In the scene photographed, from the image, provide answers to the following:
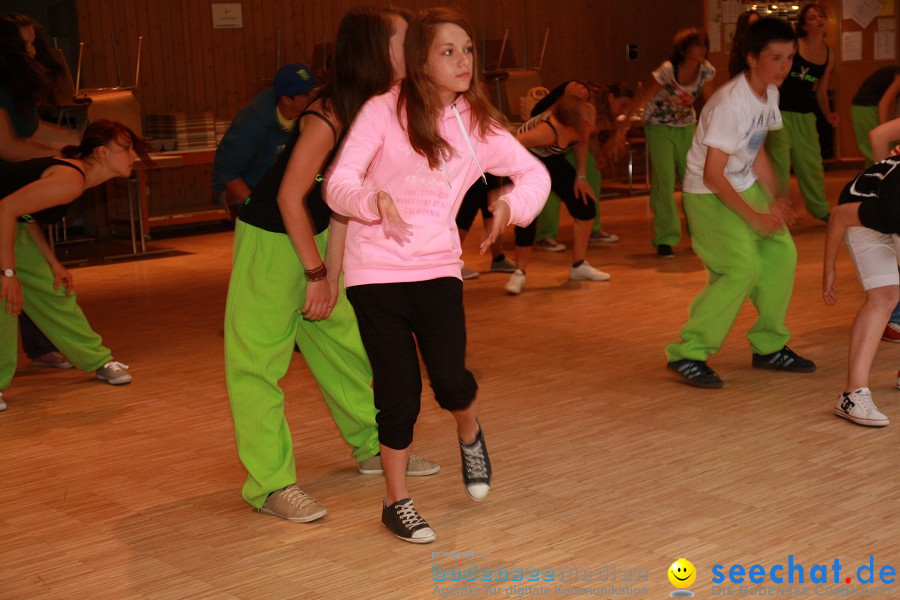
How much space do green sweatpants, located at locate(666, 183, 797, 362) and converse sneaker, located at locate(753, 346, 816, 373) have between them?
0.30 ft

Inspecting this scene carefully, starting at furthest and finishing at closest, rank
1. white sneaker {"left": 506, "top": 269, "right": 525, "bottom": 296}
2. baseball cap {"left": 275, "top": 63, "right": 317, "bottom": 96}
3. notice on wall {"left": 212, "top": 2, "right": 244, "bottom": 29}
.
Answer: notice on wall {"left": 212, "top": 2, "right": 244, "bottom": 29} < white sneaker {"left": 506, "top": 269, "right": 525, "bottom": 296} < baseball cap {"left": 275, "top": 63, "right": 317, "bottom": 96}

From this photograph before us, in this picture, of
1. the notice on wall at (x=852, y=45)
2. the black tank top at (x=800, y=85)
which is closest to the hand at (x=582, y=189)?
the black tank top at (x=800, y=85)

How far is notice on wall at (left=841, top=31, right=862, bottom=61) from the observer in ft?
44.6

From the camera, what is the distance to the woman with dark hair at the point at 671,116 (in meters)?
7.66

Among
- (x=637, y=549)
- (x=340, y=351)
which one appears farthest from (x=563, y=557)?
(x=340, y=351)

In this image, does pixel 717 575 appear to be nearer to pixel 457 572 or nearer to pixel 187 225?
pixel 457 572

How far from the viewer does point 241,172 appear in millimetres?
5531

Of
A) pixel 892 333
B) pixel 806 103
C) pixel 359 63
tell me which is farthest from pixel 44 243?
pixel 806 103

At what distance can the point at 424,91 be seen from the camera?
2.79 m

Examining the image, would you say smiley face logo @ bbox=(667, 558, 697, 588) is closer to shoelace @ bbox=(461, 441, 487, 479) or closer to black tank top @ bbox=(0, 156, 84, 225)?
shoelace @ bbox=(461, 441, 487, 479)

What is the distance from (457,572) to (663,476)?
912 mm

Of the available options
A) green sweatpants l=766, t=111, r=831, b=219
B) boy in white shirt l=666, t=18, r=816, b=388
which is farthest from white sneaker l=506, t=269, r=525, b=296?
green sweatpants l=766, t=111, r=831, b=219

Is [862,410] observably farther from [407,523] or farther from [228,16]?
[228,16]

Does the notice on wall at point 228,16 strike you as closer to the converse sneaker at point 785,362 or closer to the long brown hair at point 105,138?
the long brown hair at point 105,138
